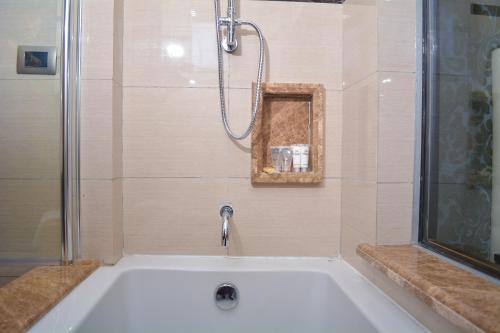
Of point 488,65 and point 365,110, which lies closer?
point 488,65

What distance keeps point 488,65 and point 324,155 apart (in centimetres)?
58

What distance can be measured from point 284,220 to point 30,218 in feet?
2.94

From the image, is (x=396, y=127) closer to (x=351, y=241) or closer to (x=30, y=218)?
(x=351, y=241)

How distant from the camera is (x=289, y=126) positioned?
125 centimetres

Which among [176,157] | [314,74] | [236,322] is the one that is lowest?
[236,322]

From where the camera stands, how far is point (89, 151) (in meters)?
1.07

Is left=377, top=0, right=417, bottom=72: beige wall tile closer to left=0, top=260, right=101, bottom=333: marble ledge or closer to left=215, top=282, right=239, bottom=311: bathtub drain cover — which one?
left=215, top=282, right=239, bottom=311: bathtub drain cover

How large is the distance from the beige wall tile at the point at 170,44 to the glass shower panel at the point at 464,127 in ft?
2.53

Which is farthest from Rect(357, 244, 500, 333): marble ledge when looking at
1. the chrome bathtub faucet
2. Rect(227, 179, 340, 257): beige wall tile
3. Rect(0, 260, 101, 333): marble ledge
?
Rect(0, 260, 101, 333): marble ledge

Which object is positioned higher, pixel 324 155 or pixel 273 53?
pixel 273 53

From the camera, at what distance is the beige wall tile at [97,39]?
1066 millimetres

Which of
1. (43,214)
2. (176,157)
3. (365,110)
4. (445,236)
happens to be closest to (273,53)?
(365,110)

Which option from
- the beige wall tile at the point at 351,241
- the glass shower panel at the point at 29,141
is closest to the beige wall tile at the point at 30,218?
the glass shower panel at the point at 29,141

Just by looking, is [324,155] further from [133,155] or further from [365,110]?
[133,155]
